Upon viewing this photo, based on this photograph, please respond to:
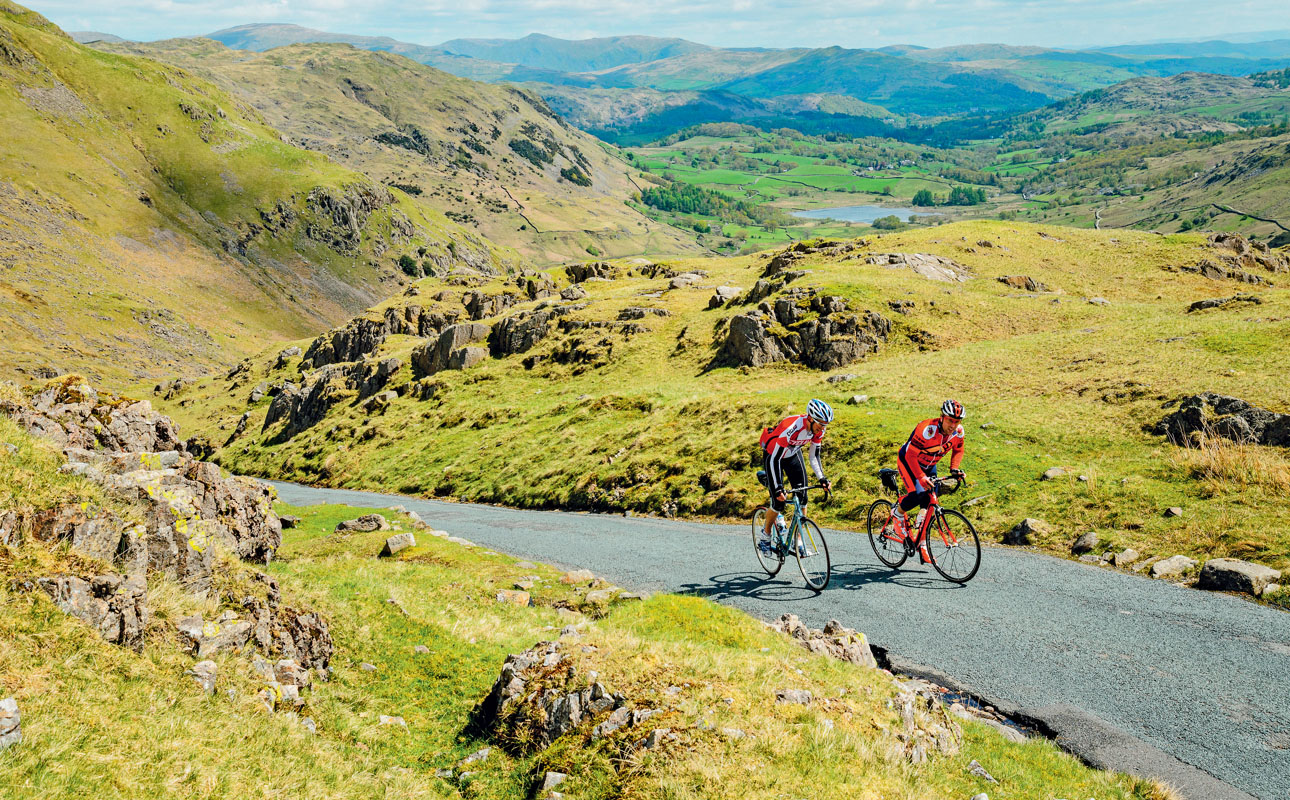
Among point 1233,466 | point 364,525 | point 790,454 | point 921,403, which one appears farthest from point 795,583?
point 364,525

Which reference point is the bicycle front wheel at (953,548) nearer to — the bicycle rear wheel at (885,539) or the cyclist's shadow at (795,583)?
the cyclist's shadow at (795,583)

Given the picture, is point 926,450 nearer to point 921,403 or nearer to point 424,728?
point 424,728

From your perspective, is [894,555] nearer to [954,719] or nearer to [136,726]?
[954,719]

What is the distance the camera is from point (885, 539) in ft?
64.5

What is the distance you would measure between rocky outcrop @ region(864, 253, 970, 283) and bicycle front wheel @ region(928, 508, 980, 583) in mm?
52186

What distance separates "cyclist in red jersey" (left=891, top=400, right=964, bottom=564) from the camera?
699 inches

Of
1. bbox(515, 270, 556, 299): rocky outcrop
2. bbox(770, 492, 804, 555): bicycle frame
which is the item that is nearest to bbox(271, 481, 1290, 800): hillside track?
bbox(770, 492, 804, 555): bicycle frame

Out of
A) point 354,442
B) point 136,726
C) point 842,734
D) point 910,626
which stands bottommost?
point 354,442

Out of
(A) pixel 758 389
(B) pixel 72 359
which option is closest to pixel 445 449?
(A) pixel 758 389

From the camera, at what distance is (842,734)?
30.8ft

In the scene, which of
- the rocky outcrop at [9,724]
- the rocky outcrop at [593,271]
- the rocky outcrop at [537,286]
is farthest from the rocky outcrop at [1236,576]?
the rocky outcrop at [593,271]

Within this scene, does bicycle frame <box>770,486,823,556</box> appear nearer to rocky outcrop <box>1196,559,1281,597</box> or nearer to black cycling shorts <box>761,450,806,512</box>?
black cycling shorts <box>761,450,806,512</box>

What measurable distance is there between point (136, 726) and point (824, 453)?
28186 millimetres

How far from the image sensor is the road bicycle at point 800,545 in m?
18.1
